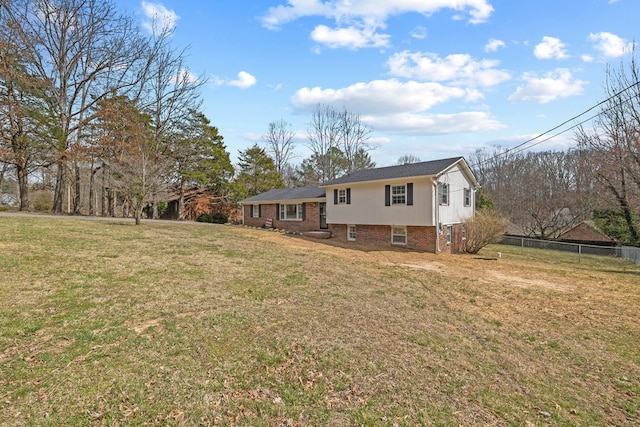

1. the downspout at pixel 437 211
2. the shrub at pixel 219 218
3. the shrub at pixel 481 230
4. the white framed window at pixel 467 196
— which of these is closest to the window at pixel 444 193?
the downspout at pixel 437 211

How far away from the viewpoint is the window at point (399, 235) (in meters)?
16.6

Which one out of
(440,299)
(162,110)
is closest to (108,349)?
(440,299)

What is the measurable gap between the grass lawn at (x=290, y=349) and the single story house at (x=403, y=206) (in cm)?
739

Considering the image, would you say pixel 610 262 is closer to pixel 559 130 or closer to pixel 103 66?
pixel 559 130

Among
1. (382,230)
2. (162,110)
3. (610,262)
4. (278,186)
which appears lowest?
(610,262)

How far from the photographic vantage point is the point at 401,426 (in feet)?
9.46

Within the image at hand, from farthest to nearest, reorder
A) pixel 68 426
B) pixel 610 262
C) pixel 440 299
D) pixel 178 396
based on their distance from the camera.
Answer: pixel 610 262, pixel 440 299, pixel 178 396, pixel 68 426

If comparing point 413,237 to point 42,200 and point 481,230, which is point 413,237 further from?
point 42,200

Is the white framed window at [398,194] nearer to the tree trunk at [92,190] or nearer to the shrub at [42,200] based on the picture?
the tree trunk at [92,190]

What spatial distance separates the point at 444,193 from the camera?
15867mm

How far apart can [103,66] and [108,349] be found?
25.6 m

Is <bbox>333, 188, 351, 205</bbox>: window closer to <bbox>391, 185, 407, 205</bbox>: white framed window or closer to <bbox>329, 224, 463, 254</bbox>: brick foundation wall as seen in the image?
<bbox>329, 224, 463, 254</bbox>: brick foundation wall

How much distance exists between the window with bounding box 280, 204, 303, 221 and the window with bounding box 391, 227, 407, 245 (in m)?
7.50

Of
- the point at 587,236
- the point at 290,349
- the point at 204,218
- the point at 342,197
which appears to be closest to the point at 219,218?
the point at 204,218
